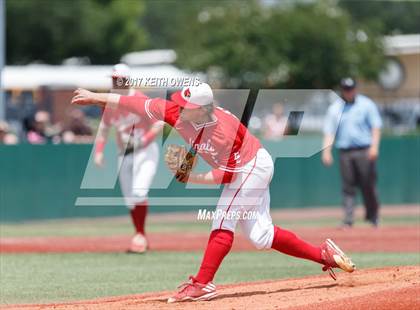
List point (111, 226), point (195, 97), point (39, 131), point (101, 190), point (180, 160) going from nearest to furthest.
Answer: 1. point (195, 97)
2. point (180, 160)
3. point (111, 226)
4. point (101, 190)
5. point (39, 131)

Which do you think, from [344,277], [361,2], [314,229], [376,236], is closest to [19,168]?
[314,229]

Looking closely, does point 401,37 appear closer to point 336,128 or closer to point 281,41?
point 281,41

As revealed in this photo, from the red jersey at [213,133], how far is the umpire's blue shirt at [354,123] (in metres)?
7.57

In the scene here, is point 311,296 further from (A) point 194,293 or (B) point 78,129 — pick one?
(B) point 78,129

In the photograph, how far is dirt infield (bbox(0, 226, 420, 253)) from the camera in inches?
549

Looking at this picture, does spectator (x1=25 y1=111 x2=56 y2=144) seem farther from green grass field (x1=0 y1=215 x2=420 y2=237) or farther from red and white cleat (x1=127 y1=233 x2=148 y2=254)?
red and white cleat (x1=127 y1=233 x2=148 y2=254)

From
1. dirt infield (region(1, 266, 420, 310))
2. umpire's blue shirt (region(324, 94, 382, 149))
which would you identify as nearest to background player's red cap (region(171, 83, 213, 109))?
dirt infield (region(1, 266, 420, 310))

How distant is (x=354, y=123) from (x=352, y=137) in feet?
0.76

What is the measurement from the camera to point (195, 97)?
855cm

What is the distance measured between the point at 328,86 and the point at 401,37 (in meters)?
3.34

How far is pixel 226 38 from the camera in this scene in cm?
3919

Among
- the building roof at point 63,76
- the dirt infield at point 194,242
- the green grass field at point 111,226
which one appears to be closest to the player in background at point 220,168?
the dirt infield at point 194,242

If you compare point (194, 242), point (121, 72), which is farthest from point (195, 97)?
point (194, 242)

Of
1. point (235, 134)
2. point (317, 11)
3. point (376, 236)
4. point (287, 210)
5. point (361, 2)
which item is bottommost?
point (361, 2)
